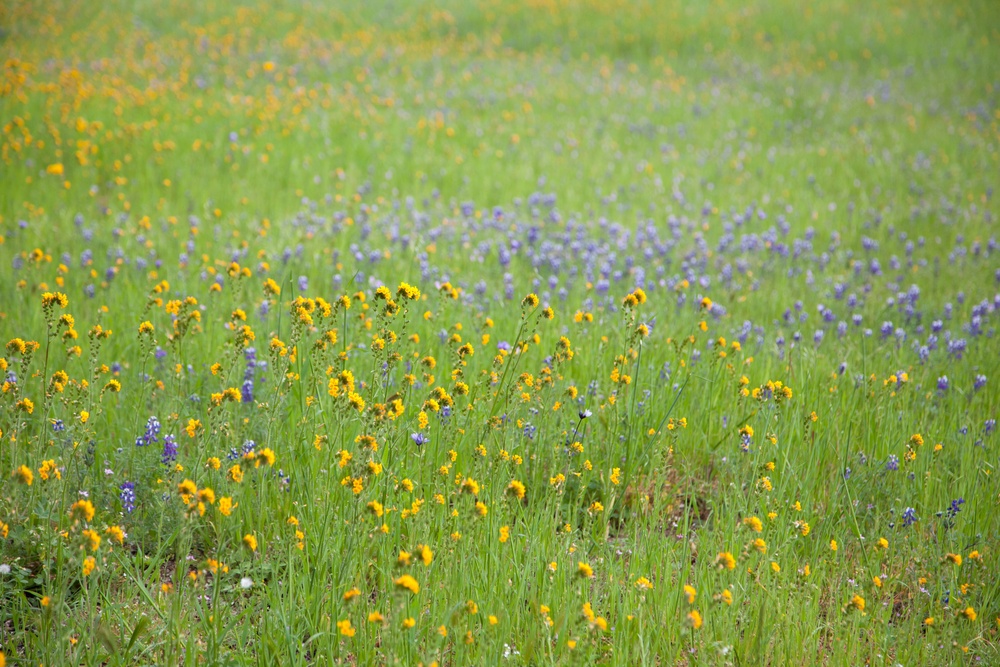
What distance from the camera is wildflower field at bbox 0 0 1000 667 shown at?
97.3 inches

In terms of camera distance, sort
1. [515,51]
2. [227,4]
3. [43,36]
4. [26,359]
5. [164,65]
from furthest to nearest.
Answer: [227,4] → [515,51] → [43,36] → [164,65] → [26,359]

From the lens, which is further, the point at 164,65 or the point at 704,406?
the point at 164,65

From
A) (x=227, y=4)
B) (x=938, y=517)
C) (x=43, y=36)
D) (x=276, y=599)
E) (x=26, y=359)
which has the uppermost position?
(x=227, y=4)

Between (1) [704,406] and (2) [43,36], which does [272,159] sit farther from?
(2) [43,36]

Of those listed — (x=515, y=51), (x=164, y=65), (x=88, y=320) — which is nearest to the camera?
(x=88, y=320)

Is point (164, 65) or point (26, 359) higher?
point (164, 65)

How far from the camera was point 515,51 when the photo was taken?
637 inches

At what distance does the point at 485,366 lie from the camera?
4.11 metres

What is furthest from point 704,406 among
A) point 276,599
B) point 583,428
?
point 276,599

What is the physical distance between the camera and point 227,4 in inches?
690

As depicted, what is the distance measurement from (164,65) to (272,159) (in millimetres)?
5376

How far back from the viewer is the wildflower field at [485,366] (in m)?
2.47

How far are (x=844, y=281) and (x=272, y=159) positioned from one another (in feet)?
19.8

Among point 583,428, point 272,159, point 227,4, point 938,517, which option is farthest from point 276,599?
point 227,4
